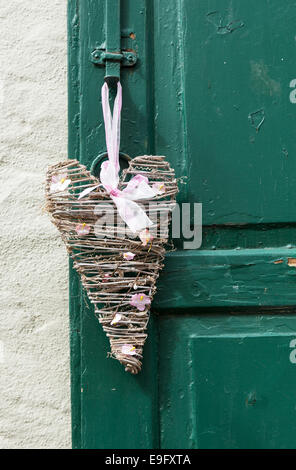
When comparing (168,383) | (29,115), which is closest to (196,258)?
(168,383)

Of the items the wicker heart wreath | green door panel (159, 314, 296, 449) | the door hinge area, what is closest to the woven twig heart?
the wicker heart wreath

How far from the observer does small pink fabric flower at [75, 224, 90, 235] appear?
2.71 ft

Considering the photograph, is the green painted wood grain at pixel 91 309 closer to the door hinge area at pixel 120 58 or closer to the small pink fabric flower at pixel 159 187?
the door hinge area at pixel 120 58

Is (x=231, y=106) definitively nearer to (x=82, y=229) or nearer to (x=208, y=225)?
(x=208, y=225)

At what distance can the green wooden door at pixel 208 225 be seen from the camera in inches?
35.7

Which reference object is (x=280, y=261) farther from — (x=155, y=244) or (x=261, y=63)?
(x=261, y=63)

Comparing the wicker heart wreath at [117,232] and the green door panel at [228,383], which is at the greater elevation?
the wicker heart wreath at [117,232]

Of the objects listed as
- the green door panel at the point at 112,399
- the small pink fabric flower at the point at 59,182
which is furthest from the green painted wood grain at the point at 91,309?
the small pink fabric flower at the point at 59,182

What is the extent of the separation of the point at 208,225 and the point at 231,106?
274 mm

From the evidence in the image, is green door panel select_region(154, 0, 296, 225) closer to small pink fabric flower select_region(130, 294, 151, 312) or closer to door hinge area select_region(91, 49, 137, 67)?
door hinge area select_region(91, 49, 137, 67)

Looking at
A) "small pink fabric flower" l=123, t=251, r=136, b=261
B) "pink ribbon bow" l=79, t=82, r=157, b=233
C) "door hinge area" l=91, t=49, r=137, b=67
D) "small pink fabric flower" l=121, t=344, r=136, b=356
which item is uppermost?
"door hinge area" l=91, t=49, r=137, b=67

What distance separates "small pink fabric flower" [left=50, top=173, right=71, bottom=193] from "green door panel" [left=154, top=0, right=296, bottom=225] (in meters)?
0.24

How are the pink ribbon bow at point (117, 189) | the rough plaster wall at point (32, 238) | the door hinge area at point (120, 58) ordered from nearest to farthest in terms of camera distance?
1. the pink ribbon bow at point (117, 189)
2. the door hinge area at point (120, 58)
3. the rough plaster wall at point (32, 238)

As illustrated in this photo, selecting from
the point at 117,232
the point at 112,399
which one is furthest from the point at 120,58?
the point at 112,399
